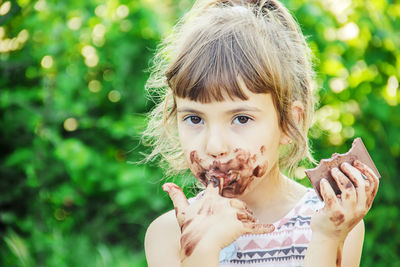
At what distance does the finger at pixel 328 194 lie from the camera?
5.17 feet

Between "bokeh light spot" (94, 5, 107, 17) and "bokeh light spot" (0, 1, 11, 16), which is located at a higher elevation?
"bokeh light spot" (0, 1, 11, 16)

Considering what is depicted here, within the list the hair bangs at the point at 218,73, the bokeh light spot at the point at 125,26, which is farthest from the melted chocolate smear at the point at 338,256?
the bokeh light spot at the point at 125,26

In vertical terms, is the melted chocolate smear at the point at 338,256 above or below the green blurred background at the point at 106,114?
above

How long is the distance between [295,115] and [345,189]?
0.40 meters

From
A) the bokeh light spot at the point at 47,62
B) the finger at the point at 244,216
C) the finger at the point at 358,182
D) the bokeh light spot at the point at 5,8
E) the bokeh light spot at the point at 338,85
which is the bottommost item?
the bokeh light spot at the point at 338,85

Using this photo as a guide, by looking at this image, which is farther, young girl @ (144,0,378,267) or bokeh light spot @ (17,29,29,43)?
bokeh light spot @ (17,29,29,43)

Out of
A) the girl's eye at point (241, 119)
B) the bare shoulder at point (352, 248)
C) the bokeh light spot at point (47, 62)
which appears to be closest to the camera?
the girl's eye at point (241, 119)

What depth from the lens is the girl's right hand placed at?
5.24 ft

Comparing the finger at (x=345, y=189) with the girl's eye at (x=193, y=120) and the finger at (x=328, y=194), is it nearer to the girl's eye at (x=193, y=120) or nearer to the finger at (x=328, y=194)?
the finger at (x=328, y=194)

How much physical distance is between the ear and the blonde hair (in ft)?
0.06

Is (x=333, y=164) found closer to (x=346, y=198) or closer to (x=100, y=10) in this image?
(x=346, y=198)

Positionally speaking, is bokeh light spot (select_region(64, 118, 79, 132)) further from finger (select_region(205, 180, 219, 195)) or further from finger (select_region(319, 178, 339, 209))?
finger (select_region(319, 178, 339, 209))

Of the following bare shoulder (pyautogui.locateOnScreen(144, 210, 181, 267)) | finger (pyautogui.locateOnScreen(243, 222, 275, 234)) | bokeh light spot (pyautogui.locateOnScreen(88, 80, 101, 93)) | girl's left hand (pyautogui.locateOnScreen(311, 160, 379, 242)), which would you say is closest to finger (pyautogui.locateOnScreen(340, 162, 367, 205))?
girl's left hand (pyautogui.locateOnScreen(311, 160, 379, 242))

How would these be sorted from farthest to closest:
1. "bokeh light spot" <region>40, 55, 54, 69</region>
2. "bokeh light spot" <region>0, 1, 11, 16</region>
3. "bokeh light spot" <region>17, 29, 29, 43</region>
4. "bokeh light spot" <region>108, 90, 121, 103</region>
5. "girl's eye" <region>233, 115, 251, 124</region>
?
"bokeh light spot" <region>108, 90, 121, 103</region>
"bokeh light spot" <region>40, 55, 54, 69</region>
"bokeh light spot" <region>17, 29, 29, 43</region>
"bokeh light spot" <region>0, 1, 11, 16</region>
"girl's eye" <region>233, 115, 251, 124</region>
